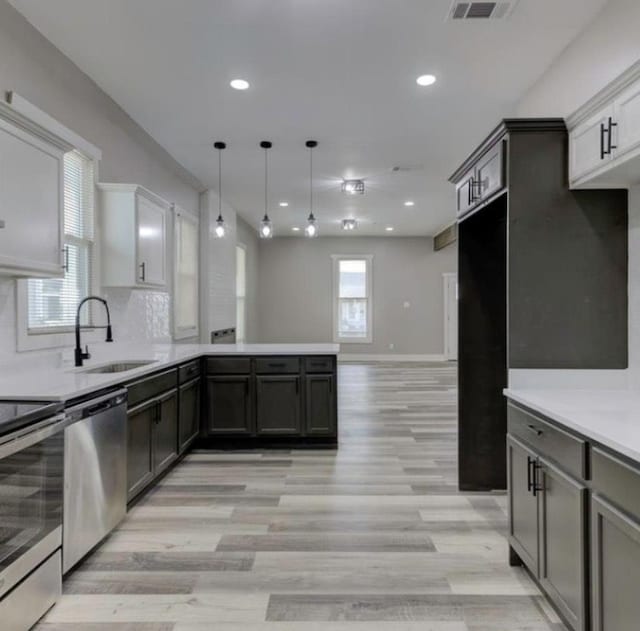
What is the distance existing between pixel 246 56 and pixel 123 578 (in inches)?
129

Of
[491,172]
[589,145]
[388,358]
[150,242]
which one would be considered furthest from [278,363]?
[388,358]

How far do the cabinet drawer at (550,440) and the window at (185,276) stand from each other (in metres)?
4.25

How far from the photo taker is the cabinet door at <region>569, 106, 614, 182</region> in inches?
75.8

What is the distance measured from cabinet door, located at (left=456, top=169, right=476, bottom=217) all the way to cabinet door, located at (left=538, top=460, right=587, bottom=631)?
161 centimetres

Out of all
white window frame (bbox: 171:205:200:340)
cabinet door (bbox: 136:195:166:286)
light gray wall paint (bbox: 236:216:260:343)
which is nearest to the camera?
cabinet door (bbox: 136:195:166:286)

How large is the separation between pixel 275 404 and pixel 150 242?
1.82 meters

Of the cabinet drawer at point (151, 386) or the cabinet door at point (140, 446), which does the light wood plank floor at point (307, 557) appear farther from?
the cabinet drawer at point (151, 386)

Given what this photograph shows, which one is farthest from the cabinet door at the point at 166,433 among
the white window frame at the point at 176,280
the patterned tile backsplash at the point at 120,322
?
the white window frame at the point at 176,280

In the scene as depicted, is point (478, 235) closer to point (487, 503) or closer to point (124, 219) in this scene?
point (487, 503)

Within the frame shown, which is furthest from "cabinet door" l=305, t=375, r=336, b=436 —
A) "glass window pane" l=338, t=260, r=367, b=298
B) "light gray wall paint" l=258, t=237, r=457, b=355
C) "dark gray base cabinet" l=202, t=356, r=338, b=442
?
"glass window pane" l=338, t=260, r=367, b=298

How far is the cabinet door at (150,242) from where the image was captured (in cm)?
382

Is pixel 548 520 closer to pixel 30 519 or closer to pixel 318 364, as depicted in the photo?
pixel 30 519

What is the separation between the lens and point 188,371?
3.76 m

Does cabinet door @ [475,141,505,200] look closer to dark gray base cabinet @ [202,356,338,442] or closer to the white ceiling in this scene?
the white ceiling
